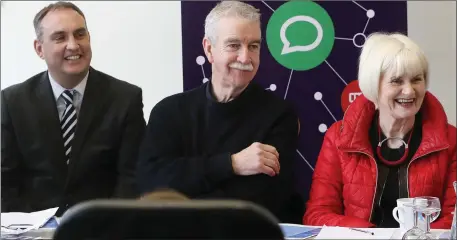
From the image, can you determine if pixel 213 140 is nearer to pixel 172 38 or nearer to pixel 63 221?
pixel 172 38

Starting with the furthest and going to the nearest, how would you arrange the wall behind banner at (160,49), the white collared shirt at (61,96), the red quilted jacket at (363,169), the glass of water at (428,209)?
the wall behind banner at (160,49) < the white collared shirt at (61,96) < the red quilted jacket at (363,169) < the glass of water at (428,209)

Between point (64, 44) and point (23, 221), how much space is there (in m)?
0.96

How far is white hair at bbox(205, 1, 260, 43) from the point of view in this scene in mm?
2506

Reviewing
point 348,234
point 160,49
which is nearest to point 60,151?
point 160,49

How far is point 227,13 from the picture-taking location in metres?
2.51

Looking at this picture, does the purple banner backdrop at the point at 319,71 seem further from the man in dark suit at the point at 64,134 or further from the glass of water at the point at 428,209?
the glass of water at the point at 428,209

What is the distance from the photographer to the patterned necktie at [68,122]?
2.57 metres

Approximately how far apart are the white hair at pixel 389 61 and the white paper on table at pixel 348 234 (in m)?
0.66

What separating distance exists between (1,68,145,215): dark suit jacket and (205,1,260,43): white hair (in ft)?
1.60

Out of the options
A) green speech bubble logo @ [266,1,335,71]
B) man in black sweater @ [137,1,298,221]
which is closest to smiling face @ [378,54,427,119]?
man in black sweater @ [137,1,298,221]

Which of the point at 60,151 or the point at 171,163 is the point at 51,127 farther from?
the point at 171,163

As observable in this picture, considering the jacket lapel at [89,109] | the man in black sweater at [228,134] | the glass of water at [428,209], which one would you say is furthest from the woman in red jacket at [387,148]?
the jacket lapel at [89,109]

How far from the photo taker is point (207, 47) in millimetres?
2588

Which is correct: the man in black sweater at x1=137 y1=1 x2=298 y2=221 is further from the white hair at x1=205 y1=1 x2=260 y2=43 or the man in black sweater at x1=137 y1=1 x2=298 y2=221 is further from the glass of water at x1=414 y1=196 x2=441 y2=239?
the glass of water at x1=414 y1=196 x2=441 y2=239
